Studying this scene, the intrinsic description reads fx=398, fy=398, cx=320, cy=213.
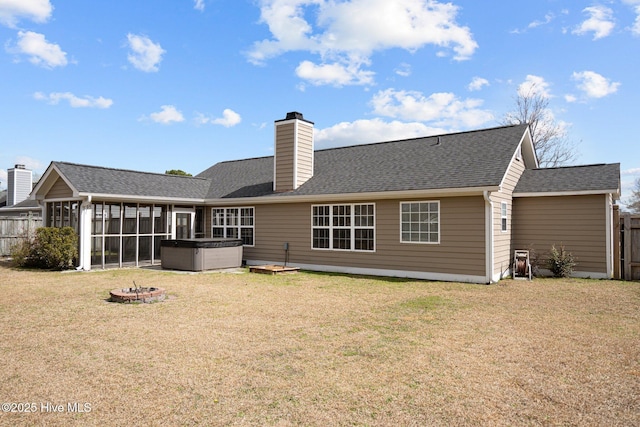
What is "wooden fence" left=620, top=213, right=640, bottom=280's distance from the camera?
36.7ft

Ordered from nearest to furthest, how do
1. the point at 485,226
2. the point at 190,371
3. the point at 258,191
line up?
the point at 190,371 → the point at 485,226 → the point at 258,191

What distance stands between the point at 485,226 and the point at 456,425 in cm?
816

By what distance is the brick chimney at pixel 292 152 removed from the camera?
47.9 ft

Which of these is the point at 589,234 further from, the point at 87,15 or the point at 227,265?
the point at 87,15

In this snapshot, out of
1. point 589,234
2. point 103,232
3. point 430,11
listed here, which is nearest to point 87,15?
point 103,232

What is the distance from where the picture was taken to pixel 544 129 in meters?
27.0

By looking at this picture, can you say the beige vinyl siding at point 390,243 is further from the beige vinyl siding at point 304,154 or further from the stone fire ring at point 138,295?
the stone fire ring at point 138,295

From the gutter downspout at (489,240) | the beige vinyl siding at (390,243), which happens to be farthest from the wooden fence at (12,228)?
the gutter downspout at (489,240)

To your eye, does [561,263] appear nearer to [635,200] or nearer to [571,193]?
[571,193]

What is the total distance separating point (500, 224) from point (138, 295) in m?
9.45

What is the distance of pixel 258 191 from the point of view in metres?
15.4

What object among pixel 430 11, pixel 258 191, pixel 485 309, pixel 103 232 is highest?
pixel 430 11

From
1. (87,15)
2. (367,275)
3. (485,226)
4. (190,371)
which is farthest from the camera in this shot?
(367,275)

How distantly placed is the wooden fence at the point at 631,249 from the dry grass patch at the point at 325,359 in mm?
3011
